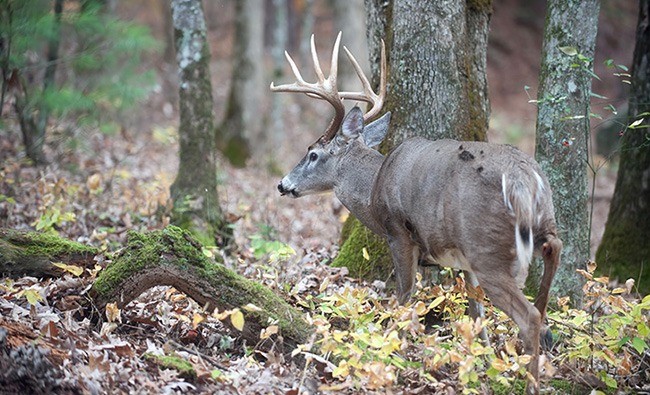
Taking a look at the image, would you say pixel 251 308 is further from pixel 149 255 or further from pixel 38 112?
pixel 38 112

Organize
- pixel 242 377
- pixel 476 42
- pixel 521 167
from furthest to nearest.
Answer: pixel 476 42 < pixel 521 167 < pixel 242 377

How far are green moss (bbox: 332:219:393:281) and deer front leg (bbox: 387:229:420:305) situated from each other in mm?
994

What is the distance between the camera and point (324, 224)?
11.7 metres

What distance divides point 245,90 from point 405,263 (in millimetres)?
11878

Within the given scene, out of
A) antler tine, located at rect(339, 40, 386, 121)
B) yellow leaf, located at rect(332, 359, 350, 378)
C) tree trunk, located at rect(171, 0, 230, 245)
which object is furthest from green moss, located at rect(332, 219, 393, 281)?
yellow leaf, located at rect(332, 359, 350, 378)

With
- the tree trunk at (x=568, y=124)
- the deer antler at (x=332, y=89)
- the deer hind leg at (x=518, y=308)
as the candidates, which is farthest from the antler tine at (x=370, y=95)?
the deer hind leg at (x=518, y=308)

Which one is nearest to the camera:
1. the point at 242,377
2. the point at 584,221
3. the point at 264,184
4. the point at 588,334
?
the point at 242,377

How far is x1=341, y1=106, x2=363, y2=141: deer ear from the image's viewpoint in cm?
671

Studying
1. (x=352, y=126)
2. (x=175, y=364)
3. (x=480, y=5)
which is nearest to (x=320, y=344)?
(x=175, y=364)

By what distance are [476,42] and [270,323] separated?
11.7 ft

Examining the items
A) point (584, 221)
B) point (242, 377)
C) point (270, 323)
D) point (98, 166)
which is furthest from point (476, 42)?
point (98, 166)

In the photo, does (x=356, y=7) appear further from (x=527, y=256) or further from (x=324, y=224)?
(x=527, y=256)

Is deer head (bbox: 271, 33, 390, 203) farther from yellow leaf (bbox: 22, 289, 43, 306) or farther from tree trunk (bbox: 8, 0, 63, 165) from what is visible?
tree trunk (bbox: 8, 0, 63, 165)

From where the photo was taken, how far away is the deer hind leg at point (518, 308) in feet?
16.3
